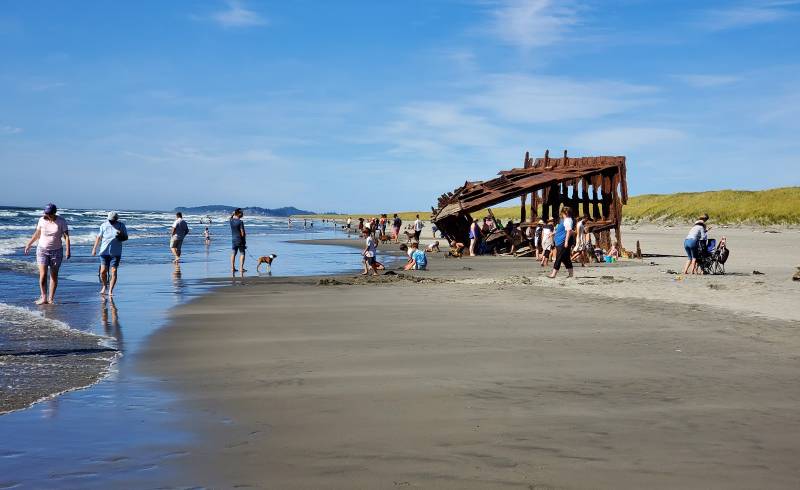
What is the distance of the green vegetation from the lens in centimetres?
6234

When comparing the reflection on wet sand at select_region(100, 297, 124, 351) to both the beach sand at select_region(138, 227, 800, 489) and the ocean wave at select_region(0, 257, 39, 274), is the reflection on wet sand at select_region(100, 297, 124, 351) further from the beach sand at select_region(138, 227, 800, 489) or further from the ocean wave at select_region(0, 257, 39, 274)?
the ocean wave at select_region(0, 257, 39, 274)

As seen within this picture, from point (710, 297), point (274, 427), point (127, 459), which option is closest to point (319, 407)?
point (274, 427)

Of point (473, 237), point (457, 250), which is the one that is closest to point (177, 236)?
point (457, 250)

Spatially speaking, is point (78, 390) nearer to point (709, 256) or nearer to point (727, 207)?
point (709, 256)

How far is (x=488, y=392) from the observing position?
611 cm

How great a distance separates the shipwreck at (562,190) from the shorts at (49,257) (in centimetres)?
1691

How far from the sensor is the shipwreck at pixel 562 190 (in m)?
27.0

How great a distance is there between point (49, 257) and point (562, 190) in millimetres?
19570

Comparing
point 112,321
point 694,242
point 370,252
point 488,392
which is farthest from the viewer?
point 370,252

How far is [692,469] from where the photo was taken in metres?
4.16

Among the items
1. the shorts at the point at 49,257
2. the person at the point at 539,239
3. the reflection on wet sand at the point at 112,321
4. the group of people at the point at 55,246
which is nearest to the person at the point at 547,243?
the person at the point at 539,239

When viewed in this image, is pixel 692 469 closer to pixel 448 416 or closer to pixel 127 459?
pixel 448 416

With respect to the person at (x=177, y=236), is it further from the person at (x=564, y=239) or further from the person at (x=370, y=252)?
the person at (x=564, y=239)

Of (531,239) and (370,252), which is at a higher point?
(531,239)
